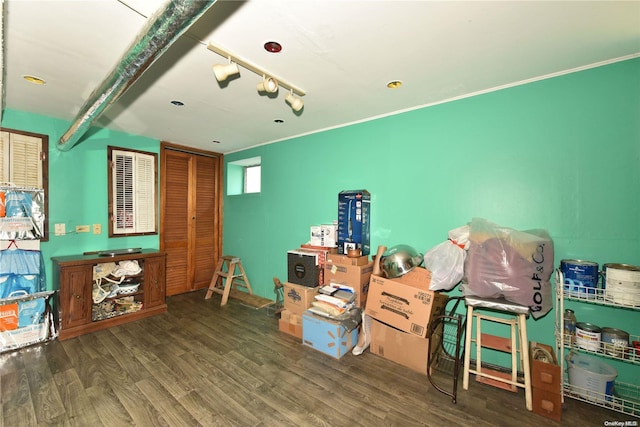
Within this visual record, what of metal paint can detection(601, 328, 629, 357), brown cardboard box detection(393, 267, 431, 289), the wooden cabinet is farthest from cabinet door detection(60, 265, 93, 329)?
metal paint can detection(601, 328, 629, 357)

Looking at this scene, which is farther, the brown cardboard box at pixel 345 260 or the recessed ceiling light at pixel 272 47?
the brown cardboard box at pixel 345 260

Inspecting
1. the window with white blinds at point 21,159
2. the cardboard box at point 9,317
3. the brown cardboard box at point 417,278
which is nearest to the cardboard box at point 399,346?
the brown cardboard box at point 417,278

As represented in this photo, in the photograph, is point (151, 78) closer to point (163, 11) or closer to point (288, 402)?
point (163, 11)

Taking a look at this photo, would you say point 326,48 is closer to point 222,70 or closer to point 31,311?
point 222,70

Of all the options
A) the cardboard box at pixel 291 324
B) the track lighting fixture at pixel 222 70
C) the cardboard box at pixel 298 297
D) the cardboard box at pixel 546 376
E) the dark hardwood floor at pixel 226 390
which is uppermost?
the track lighting fixture at pixel 222 70

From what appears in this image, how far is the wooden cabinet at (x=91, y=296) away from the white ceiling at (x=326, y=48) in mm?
1661

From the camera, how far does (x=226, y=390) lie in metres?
1.88

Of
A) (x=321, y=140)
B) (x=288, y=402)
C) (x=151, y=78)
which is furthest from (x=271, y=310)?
(x=151, y=78)

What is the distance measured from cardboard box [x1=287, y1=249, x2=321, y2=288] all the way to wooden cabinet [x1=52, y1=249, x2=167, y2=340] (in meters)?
1.76

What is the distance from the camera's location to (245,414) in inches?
65.4

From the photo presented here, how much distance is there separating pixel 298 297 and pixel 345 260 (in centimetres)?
70

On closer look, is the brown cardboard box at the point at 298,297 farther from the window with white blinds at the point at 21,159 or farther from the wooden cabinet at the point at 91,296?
the window with white blinds at the point at 21,159

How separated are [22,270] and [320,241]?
3.07 metres

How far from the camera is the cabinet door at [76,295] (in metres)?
2.55
